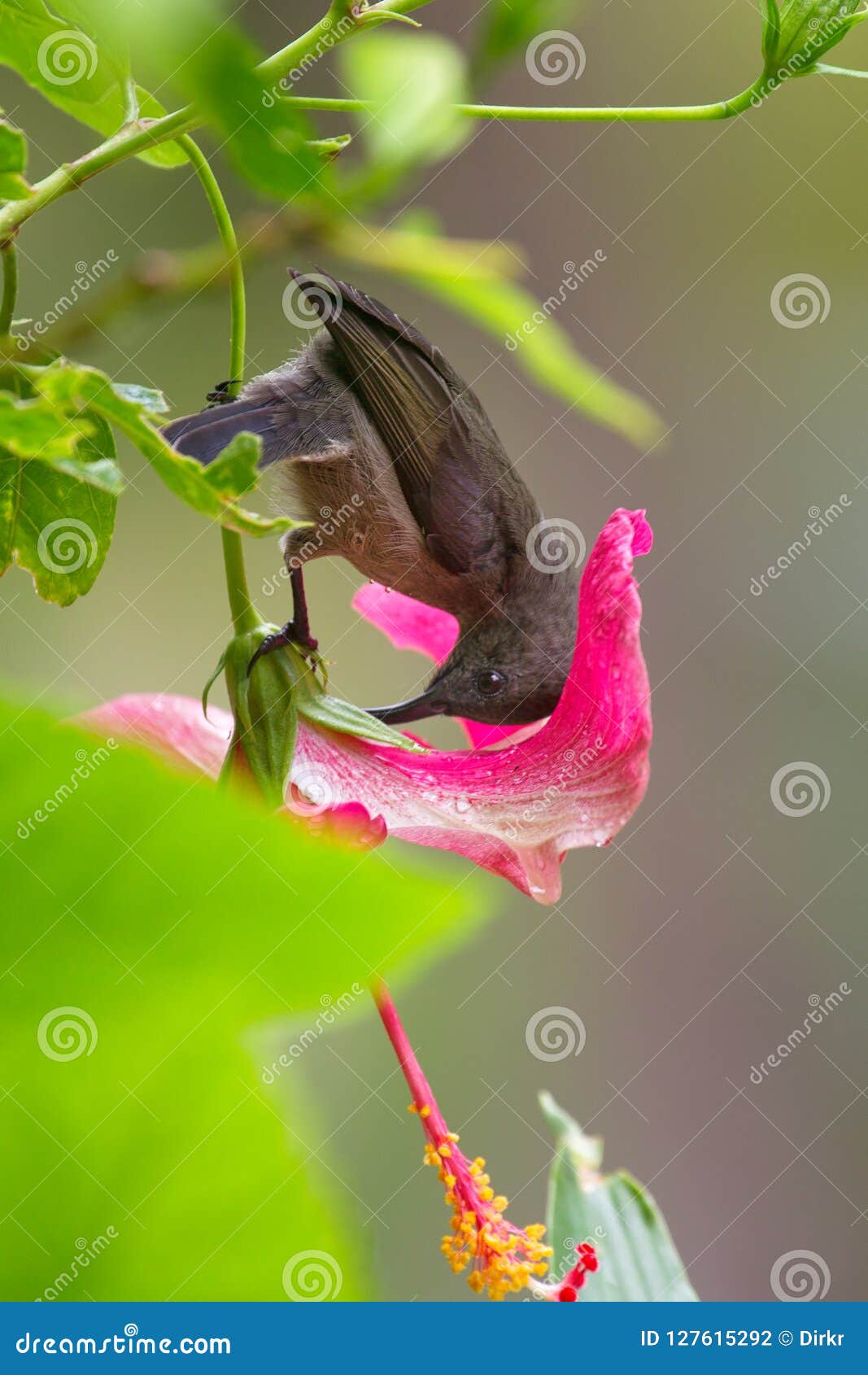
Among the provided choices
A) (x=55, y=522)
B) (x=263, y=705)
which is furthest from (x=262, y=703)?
(x=55, y=522)

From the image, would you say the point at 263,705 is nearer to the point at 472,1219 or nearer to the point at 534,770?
the point at 534,770

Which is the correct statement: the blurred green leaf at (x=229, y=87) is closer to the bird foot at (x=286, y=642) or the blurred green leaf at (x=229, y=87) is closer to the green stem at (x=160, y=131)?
the green stem at (x=160, y=131)

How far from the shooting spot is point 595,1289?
2.15 ft

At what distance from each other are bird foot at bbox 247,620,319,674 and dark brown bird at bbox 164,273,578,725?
19cm

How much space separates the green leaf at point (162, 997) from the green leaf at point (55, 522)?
0.33 meters

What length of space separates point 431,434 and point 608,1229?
50 cm

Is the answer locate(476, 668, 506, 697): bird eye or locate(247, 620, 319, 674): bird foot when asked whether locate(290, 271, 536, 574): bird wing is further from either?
locate(247, 620, 319, 674): bird foot

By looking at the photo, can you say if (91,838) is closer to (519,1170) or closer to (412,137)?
(412,137)

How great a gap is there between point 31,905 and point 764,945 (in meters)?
2.33

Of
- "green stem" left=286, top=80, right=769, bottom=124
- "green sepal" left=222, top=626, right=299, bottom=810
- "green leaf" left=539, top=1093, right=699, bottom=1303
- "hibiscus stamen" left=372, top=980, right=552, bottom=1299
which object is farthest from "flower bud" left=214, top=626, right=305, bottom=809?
"green leaf" left=539, top=1093, right=699, bottom=1303

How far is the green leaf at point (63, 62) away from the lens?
394mm

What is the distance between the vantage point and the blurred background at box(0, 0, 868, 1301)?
2018mm

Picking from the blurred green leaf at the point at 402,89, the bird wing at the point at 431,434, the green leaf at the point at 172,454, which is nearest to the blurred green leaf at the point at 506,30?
the blurred green leaf at the point at 402,89

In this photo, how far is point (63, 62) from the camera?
1.38 feet
